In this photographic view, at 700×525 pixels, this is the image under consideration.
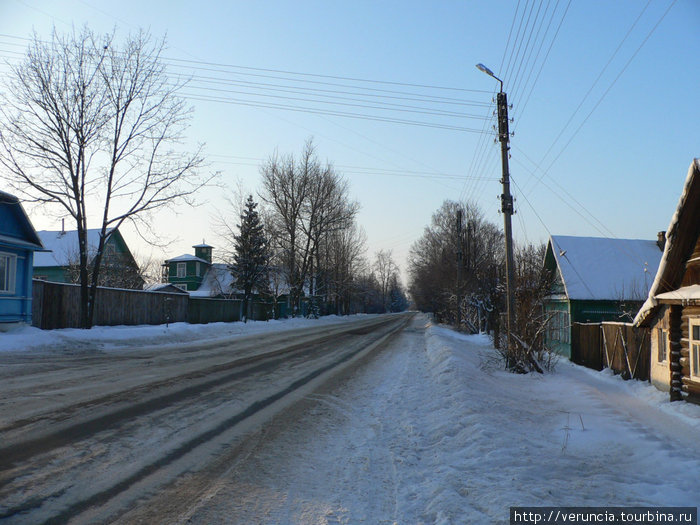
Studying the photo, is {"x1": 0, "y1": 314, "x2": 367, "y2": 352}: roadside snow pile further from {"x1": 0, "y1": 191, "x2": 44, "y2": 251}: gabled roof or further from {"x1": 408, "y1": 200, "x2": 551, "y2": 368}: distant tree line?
{"x1": 408, "y1": 200, "x2": 551, "y2": 368}: distant tree line

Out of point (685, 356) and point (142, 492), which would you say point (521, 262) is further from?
point (142, 492)

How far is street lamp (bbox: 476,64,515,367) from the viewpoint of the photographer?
46.6 feet

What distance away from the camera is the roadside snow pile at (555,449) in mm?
4578

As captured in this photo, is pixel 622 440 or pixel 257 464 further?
pixel 622 440

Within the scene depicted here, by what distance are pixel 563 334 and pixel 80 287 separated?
21.7 m

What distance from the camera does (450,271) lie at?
4488 centimetres

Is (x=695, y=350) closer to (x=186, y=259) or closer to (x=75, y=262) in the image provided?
(x=75, y=262)

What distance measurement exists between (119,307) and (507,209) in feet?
61.9

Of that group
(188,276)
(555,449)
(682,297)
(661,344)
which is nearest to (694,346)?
(682,297)

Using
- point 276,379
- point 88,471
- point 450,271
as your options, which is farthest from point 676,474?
point 450,271

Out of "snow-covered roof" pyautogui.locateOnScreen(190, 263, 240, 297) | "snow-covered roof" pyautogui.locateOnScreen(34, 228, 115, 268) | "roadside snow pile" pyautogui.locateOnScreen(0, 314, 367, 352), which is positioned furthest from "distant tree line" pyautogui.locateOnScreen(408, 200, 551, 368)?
"snow-covered roof" pyautogui.locateOnScreen(34, 228, 115, 268)

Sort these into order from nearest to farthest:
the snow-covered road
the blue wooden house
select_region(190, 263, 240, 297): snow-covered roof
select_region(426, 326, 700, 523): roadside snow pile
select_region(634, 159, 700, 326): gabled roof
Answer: the snow-covered road
select_region(426, 326, 700, 523): roadside snow pile
select_region(634, 159, 700, 326): gabled roof
the blue wooden house
select_region(190, 263, 240, 297): snow-covered roof

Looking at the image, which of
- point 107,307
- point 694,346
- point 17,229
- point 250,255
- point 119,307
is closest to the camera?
point 694,346

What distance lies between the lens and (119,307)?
2388 centimetres
